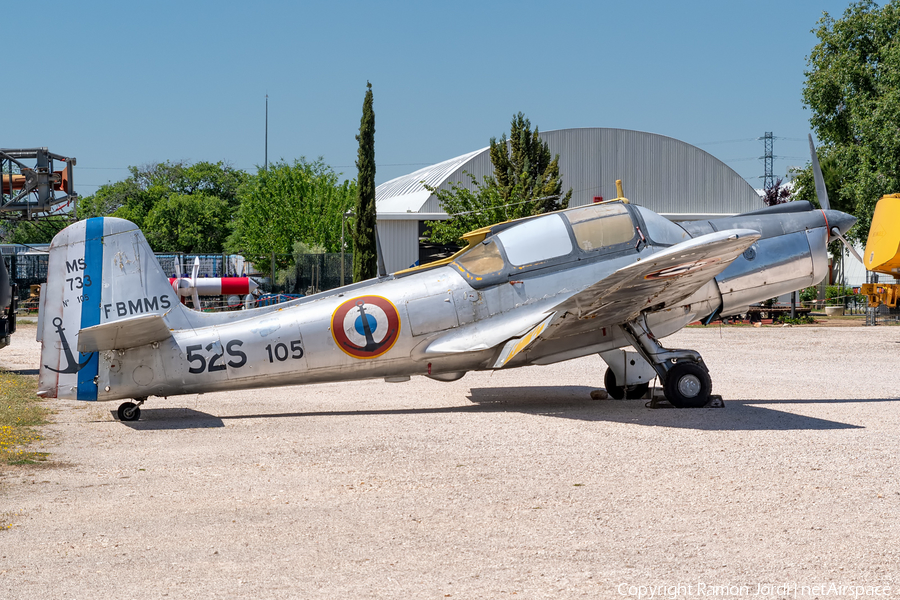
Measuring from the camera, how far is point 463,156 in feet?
175

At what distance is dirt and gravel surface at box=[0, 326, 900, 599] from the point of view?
4.73m

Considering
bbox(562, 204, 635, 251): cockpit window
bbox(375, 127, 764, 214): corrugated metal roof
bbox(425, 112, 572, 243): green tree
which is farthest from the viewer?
bbox(375, 127, 764, 214): corrugated metal roof

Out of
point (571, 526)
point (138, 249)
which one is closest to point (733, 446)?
point (571, 526)

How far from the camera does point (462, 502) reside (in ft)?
21.5

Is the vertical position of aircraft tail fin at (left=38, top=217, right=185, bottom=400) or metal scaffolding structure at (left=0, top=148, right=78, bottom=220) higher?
metal scaffolding structure at (left=0, top=148, right=78, bottom=220)

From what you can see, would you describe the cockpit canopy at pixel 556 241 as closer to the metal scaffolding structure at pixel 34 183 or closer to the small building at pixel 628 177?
the metal scaffolding structure at pixel 34 183

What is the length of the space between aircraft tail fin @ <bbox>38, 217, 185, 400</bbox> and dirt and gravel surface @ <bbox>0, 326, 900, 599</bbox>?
802mm

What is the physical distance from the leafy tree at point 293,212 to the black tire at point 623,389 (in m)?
59.3

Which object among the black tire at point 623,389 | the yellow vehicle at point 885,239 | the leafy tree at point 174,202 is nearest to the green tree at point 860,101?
the yellow vehicle at point 885,239

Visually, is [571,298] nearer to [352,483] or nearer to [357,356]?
[357,356]

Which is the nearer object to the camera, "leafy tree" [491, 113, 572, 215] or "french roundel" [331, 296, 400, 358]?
"french roundel" [331, 296, 400, 358]

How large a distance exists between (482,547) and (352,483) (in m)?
2.29

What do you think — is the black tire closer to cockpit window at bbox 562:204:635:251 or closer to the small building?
cockpit window at bbox 562:204:635:251

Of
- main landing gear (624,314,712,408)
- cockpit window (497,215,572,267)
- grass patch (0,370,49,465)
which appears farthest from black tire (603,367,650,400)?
grass patch (0,370,49,465)
